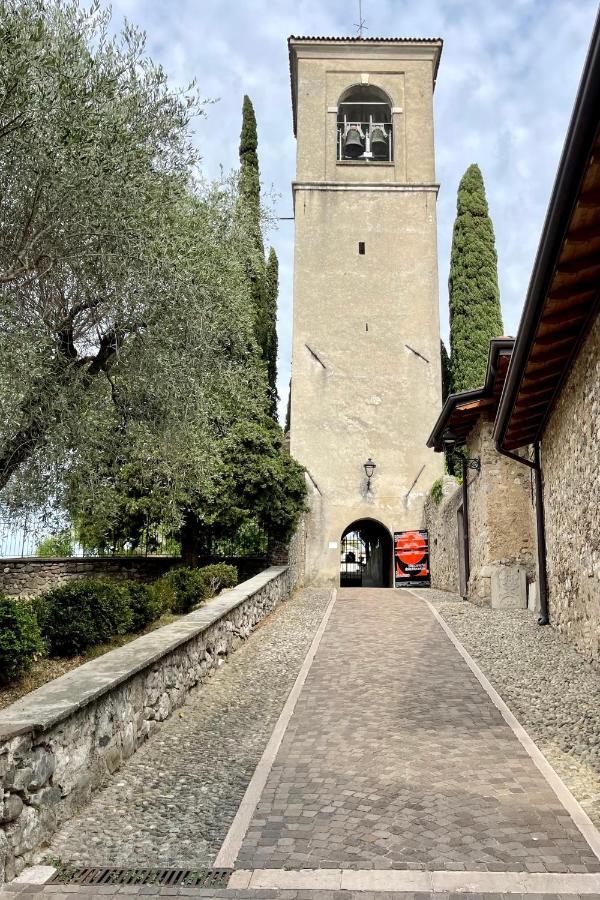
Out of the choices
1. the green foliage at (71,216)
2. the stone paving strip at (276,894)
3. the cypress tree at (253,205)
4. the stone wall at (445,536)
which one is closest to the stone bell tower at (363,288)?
the stone wall at (445,536)

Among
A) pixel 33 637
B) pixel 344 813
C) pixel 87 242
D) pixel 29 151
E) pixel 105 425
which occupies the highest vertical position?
pixel 29 151

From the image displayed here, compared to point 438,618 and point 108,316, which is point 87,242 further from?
point 438,618

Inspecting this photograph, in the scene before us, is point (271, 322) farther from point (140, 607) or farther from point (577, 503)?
point (577, 503)

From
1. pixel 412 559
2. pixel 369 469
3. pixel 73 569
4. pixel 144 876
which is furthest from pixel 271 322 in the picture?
pixel 144 876

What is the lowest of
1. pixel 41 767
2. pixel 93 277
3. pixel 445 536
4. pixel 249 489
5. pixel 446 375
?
pixel 41 767

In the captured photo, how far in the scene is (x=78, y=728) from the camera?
13.3 ft

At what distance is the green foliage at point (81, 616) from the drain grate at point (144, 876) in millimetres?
4817

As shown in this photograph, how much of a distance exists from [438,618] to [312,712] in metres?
5.66

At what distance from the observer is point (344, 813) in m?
3.81

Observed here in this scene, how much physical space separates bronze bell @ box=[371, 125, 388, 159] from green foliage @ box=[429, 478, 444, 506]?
35.2ft

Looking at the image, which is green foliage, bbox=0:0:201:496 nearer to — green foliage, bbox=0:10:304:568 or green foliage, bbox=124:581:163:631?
green foliage, bbox=0:10:304:568

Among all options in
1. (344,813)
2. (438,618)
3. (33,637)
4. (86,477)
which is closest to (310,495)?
(438,618)

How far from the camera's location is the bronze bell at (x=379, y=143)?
2184 cm

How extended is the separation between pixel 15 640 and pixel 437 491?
44.6 feet
